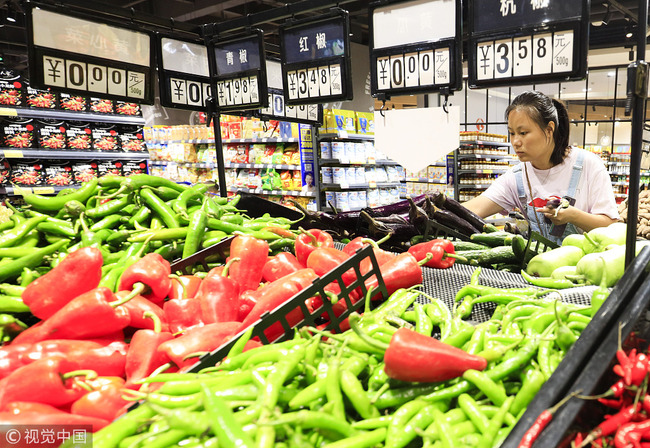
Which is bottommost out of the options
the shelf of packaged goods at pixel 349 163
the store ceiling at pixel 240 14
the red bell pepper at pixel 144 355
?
the red bell pepper at pixel 144 355

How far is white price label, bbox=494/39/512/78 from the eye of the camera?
2.28m

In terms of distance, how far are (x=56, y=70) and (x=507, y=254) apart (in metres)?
2.73

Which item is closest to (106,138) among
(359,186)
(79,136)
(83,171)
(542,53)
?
(79,136)

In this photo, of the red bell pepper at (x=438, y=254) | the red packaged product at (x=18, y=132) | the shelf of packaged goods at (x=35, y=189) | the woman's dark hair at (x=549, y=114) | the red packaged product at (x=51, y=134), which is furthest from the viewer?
the red packaged product at (x=51, y=134)

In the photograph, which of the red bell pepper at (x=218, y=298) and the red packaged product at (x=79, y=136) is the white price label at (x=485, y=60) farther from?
the red packaged product at (x=79, y=136)

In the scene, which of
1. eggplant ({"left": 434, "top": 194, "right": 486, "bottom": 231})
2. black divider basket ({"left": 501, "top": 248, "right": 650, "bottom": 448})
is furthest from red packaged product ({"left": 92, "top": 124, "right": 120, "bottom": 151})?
black divider basket ({"left": 501, "top": 248, "right": 650, "bottom": 448})

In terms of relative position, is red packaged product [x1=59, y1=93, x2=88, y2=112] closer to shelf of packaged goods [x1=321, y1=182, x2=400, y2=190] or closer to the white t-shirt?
shelf of packaged goods [x1=321, y1=182, x2=400, y2=190]

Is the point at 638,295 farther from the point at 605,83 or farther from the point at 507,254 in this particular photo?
the point at 605,83

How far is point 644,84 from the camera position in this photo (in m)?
1.26

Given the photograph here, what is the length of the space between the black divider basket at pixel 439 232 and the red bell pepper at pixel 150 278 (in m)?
1.32

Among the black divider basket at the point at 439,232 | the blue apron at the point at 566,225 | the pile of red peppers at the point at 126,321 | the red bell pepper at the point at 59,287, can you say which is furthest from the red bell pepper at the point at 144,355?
the blue apron at the point at 566,225

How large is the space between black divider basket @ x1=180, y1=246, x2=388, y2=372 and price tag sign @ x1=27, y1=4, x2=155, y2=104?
2297 millimetres

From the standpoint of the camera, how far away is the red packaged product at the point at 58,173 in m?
5.75

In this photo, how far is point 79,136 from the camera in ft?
19.6
